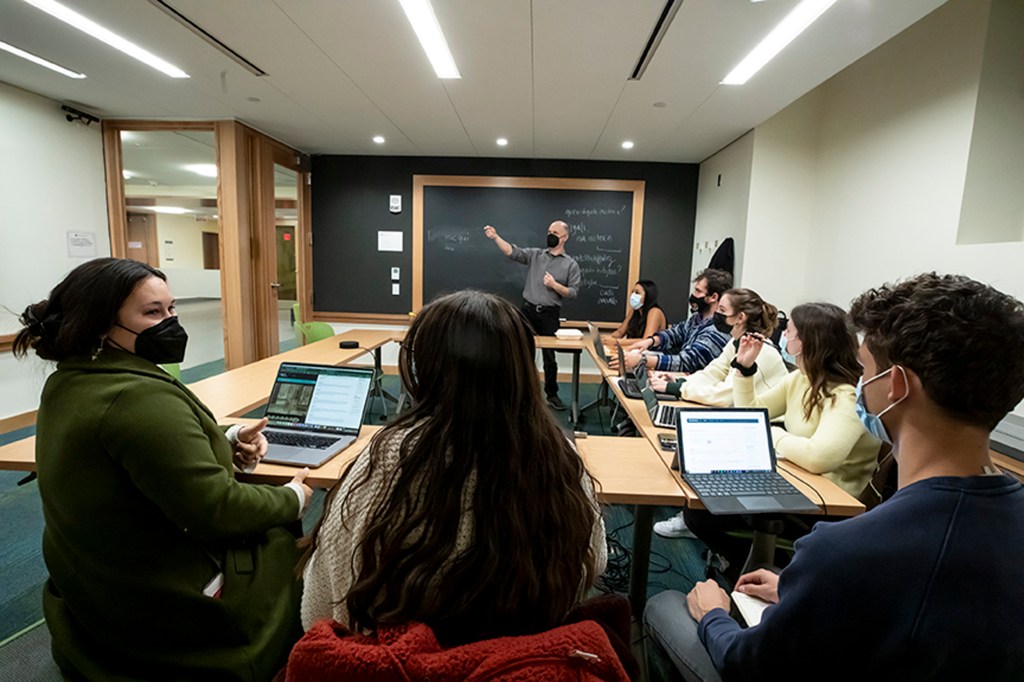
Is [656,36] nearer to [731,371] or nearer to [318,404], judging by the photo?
[731,371]

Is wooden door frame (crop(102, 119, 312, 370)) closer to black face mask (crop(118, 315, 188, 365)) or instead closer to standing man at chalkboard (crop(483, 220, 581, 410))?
standing man at chalkboard (crop(483, 220, 581, 410))

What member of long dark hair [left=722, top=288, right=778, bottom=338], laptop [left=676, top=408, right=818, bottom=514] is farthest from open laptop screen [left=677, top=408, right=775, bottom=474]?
long dark hair [left=722, top=288, right=778, bottom=338]

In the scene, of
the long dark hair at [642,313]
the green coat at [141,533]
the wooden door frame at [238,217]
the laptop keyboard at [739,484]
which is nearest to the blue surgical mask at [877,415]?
the laptop keyboard at [739,484]

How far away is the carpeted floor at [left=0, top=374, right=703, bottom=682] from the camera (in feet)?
4.33

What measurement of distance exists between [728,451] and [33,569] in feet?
9.59

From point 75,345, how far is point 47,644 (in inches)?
37.0

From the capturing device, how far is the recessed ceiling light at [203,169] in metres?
6.35

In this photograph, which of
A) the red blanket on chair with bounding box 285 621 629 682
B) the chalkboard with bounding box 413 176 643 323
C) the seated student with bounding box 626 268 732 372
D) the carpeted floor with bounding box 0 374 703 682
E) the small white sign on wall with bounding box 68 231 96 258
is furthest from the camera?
the chalkboard with bounding box 413 176 643 323

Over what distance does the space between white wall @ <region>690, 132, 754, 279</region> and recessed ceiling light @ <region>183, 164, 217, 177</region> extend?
6025 millimetres

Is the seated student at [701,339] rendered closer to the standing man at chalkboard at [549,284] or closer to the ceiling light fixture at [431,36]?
the standing man at chalkboard at [549,284]

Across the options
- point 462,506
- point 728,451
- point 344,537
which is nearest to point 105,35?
point 344,537

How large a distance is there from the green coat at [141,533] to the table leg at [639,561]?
1183mm

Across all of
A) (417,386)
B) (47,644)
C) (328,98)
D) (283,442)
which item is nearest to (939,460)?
(417,386)

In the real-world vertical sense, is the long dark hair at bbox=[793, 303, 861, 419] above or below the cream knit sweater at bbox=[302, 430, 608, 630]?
above
